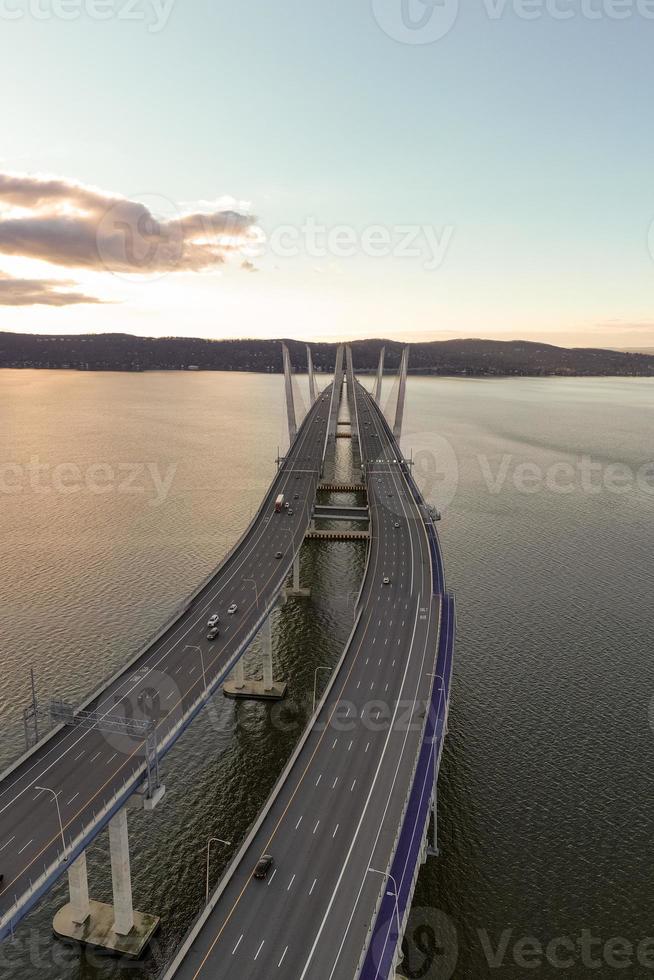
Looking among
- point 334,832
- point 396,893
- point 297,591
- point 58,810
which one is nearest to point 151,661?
point 58,810

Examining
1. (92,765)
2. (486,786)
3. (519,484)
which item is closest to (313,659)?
(486,786)

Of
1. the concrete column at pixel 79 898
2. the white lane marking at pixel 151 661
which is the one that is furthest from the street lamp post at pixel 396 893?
the white lane marking at pixel 151 661

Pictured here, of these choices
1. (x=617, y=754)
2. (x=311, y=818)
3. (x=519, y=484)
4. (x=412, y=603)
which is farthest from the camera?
(x=519, y=484)

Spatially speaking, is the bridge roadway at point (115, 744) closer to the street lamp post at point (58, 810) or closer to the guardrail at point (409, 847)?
the street lamp post at point (58, 810)

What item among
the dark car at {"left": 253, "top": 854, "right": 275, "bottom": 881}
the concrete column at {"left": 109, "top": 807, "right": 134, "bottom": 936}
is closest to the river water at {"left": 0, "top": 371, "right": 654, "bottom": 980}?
the concrete column at {"left": 109, "top": 807, "right": 134, "bottom": 936}

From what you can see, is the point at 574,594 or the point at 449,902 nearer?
the point at 449,902

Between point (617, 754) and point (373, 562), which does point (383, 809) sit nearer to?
point (617, 754)

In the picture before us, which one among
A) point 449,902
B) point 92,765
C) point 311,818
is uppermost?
point 92,765
